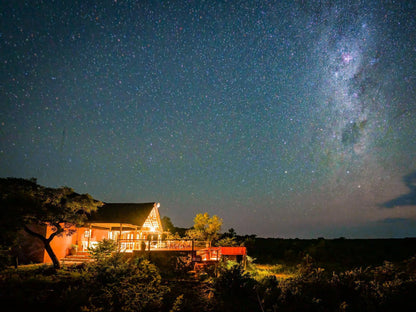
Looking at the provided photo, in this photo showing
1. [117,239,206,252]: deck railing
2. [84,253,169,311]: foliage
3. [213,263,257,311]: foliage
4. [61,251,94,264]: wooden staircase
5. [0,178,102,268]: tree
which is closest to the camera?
[84,253,169,311]: foliage

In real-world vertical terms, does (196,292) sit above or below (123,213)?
below

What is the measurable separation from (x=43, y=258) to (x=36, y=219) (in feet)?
17.3

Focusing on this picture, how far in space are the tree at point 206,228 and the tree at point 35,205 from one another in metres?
12.4

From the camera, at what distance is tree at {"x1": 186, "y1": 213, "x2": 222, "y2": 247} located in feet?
94.0

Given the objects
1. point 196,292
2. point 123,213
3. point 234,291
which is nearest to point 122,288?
point 196,292

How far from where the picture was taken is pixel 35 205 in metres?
14.7

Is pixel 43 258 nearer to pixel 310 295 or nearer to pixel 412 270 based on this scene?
pixel 310 295

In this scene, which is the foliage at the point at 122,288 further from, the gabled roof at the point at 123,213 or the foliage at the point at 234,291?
the gabled roof at the point at 123,213

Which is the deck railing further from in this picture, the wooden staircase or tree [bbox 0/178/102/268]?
tree [bbox 0/178/102/268]

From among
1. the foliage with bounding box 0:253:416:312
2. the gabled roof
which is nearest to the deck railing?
the gabled roof

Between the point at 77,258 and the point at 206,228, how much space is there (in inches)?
480

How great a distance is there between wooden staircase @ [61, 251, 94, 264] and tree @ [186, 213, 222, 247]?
32.3ft

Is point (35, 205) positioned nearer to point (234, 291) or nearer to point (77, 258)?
point (77, 258)

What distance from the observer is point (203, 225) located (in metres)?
29.5
